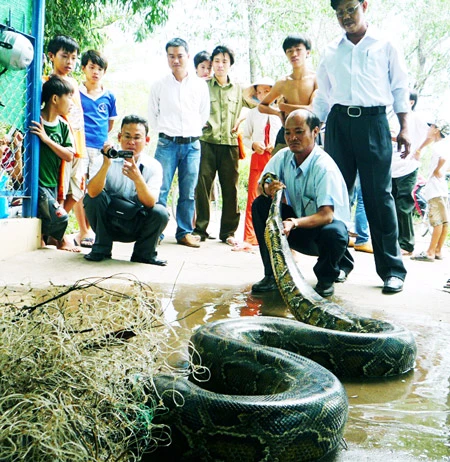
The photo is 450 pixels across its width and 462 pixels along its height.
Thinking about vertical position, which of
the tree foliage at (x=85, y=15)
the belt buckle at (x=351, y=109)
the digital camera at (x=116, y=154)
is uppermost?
the tree foliage at (x=85, y=15)

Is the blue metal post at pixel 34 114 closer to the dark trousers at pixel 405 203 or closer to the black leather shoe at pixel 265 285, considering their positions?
the black leather shoe at pixel 265 285

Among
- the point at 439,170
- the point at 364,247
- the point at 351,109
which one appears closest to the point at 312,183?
the point at 351,109

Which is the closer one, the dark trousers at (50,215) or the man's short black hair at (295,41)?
the dark trousers at (50,215)

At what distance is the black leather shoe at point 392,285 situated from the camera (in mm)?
5223

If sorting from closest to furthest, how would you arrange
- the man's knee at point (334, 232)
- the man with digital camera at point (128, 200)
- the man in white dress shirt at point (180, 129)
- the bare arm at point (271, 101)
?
the man's knee at point (334, 232)
the man with digital camera at point (128, 200)
the bare arm at point (271, 101)
the man in white dress shirt at point (180, 129)

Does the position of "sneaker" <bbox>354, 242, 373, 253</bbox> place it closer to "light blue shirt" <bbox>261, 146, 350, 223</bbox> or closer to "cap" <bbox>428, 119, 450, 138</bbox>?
"cap" <bbox>428, 119, 450, 138</bbox>

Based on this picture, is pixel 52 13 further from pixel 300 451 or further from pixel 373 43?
pixel 300 451

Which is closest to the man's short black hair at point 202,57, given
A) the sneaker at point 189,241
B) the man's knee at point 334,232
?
the sneaker at point 189,241

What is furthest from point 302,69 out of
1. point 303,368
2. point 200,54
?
point 303,368

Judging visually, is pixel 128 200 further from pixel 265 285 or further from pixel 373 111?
pixel 373 111

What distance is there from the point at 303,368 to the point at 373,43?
12.1 ft

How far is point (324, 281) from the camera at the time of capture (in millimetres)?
5148

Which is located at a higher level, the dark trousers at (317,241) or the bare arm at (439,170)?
the bare arm at (439,170)

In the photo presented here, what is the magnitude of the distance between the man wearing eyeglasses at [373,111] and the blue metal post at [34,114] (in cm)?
321
